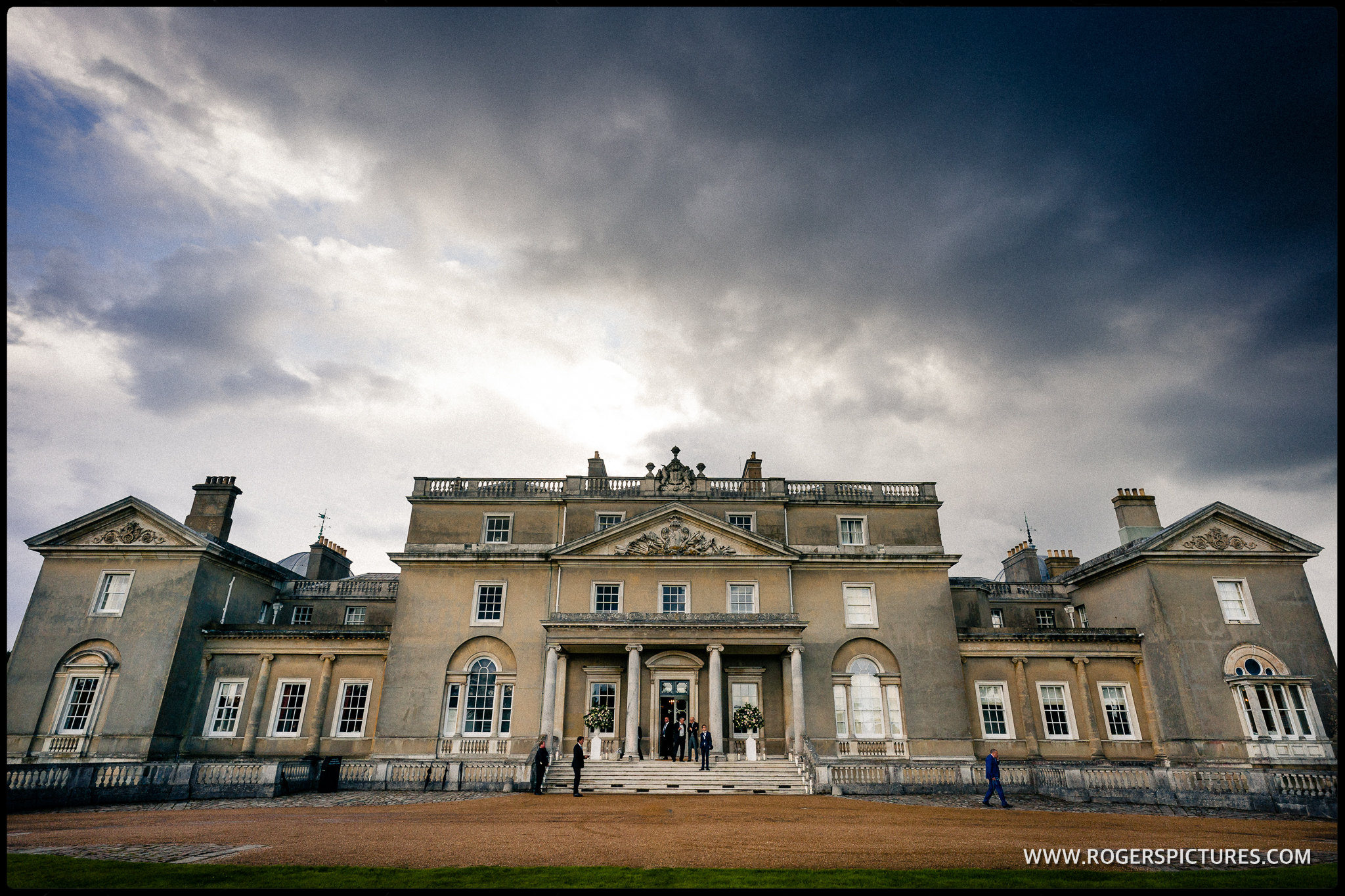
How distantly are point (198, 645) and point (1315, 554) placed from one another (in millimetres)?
47967

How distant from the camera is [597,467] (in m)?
35.3

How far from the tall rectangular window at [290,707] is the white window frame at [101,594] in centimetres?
726

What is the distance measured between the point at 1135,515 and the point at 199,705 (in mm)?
43220

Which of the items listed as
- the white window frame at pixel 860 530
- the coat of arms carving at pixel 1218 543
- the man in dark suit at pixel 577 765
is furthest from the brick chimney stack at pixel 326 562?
the coat of arms carving at pixel 1218 543

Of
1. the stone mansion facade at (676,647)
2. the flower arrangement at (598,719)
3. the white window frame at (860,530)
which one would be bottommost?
the flower arrangement at (598,719)

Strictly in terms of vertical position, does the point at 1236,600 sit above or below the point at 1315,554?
below

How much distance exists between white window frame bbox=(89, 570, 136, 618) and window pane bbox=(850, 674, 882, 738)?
30.8 meters

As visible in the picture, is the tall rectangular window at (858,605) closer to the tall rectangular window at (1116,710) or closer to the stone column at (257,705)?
the tall rectangular window at (1116,710)

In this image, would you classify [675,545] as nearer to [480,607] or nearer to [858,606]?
[858,606]

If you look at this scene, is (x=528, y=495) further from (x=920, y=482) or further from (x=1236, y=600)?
(x=1236, y=600)

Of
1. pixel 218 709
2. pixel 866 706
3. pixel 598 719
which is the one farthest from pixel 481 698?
pixel 866 706

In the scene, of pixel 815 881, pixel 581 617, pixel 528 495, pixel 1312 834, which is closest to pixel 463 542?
pixel 528 495

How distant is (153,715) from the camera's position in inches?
1126

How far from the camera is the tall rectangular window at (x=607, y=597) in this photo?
30.5m
